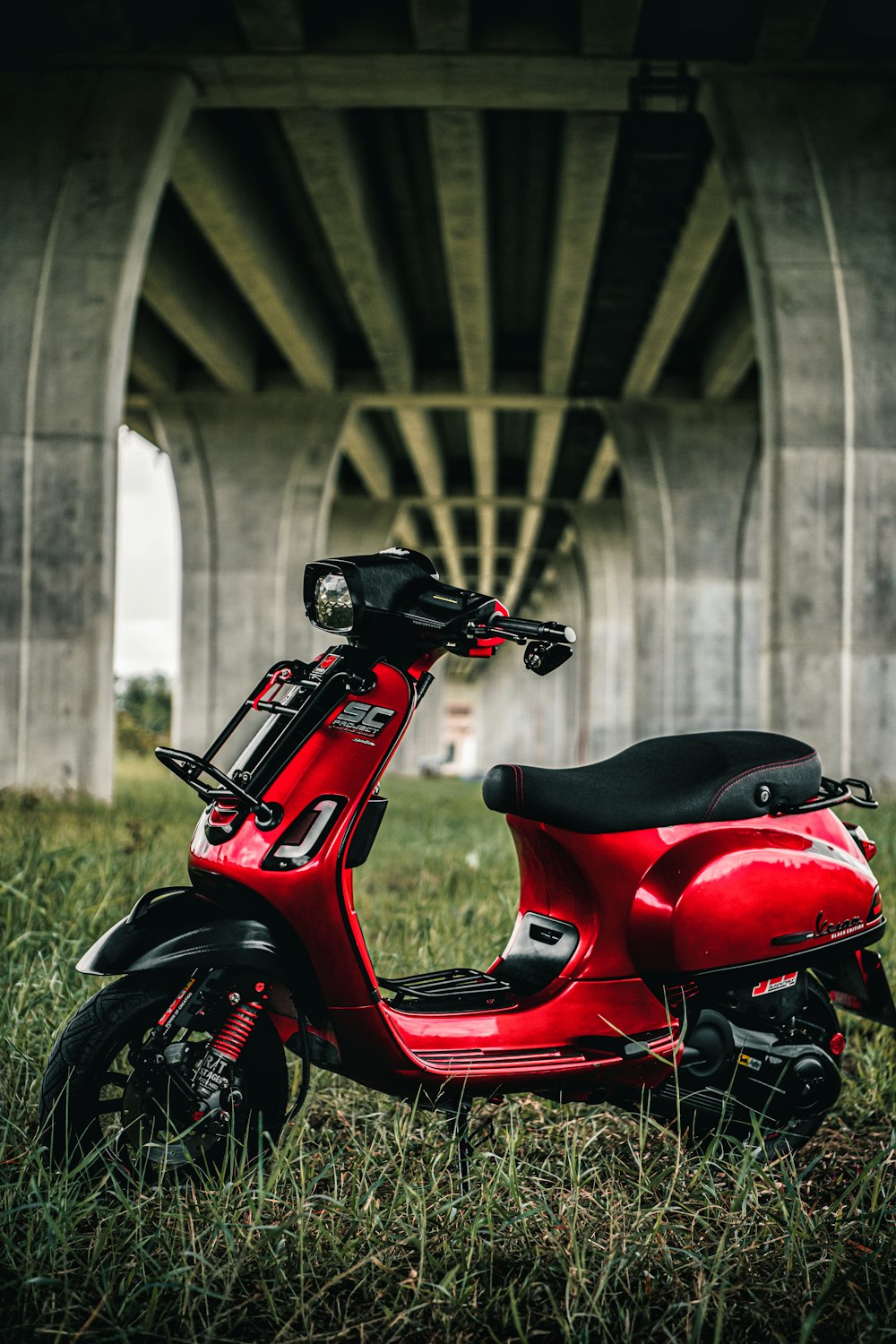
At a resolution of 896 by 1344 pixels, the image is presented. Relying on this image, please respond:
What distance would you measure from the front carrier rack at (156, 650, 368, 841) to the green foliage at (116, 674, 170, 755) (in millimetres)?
16917

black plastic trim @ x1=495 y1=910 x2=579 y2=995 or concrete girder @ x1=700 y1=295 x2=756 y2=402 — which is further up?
concrete girder @ x1=700 y1=295 x2=756 y2=402

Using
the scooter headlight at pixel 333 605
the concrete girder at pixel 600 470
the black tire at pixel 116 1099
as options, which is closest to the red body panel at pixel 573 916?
the scooter headlight at pixel 333 605

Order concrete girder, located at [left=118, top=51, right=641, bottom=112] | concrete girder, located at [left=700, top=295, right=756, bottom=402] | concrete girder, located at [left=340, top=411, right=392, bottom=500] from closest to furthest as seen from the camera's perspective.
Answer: concrete girder, located at [left=118, top=51, right=641, bottom=112] → concrete girder, located at [left=700, top=295, right=756, bottom=402] → concrete girder, located at [left=340, top=411, right=392, bottom=500]

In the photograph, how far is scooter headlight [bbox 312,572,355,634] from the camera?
2.11 metres

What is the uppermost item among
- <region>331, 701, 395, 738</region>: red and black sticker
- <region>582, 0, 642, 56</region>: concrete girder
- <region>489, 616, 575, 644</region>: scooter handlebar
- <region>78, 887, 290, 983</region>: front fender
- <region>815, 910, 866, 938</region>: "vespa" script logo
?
<region>582, 0, 642, 56</region>: concrete girder

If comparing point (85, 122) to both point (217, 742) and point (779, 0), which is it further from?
point (217, 742)

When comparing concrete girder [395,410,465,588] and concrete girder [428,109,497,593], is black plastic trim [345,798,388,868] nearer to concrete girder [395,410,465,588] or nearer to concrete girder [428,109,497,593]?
concrete girder [428,109,497,593]

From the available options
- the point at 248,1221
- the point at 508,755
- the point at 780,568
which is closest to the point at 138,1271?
the point at 248,1221

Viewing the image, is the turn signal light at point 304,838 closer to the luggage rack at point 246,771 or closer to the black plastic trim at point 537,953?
the luggage rack at point 246,771

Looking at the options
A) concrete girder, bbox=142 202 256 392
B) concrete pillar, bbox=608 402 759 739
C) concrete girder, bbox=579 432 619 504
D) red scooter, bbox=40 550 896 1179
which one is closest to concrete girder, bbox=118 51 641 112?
concrete girder, bbox=142 202 256 392

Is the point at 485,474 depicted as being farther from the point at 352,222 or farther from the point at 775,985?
the point at 775,985

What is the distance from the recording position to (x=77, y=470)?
8266 millimetres

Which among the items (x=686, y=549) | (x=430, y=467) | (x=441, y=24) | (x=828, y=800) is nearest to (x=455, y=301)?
(x=441, y=24)

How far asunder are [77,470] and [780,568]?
520 centimetres
